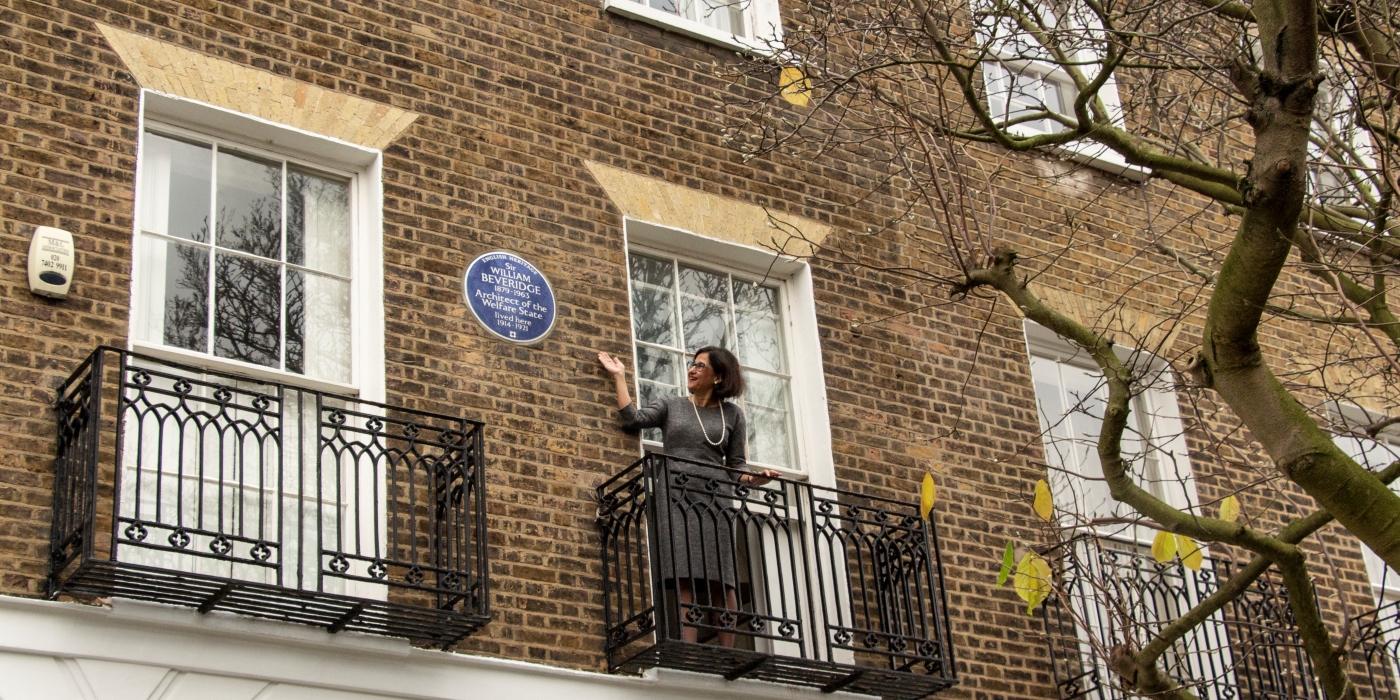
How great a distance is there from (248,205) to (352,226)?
56 centimetres

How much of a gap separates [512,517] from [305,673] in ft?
4.83

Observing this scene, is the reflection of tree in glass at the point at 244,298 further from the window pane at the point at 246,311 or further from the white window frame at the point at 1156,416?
the white window frame at the point at 1156,416

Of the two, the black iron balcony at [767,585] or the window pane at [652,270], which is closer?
the black iron balcony at [767,585]

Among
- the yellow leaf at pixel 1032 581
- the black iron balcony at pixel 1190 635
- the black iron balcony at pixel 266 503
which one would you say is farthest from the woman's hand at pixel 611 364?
the black iron balcony at pixel 1190 635

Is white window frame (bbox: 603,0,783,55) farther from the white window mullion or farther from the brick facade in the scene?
the white window mullion

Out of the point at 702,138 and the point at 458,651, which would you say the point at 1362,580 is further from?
the point at 458,651

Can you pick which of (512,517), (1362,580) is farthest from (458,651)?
(1362,580)

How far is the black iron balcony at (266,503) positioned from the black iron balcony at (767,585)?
89cm

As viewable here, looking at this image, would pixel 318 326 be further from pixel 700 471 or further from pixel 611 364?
pixel 700 471

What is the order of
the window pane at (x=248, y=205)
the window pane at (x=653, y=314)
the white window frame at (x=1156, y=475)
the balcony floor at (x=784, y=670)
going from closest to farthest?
the balcony floor at (x=784, y=670) < the window pane at (x=248, y=205) < the window pane at (x=653, y=314) < the white window frame at (x=1156, y=475)

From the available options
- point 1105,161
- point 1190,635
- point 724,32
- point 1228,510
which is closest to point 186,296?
point 724,32

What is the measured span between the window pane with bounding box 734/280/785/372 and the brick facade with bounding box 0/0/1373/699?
0.32 m

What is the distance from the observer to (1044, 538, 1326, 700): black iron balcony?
35.1 feet

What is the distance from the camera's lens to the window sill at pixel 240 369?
8.66 meters
